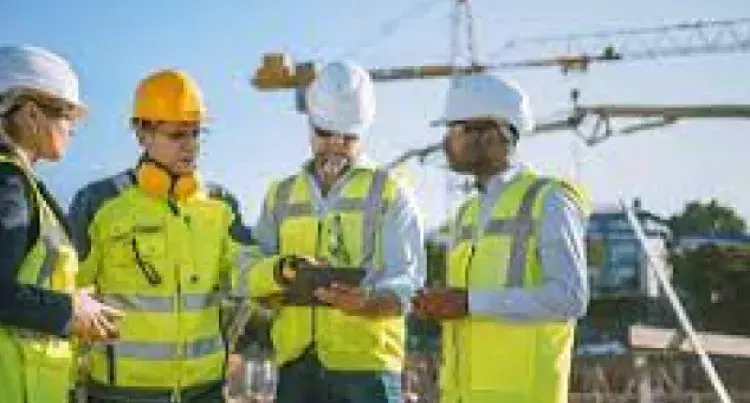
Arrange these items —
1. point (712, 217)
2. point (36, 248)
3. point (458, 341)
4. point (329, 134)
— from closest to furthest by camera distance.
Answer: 1. point (36, 248)
2. point (458, 341)
3. point (329, 134)
4. point (712, 217)

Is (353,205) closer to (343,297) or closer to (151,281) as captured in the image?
(343,297)

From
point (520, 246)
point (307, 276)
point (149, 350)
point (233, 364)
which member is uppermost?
point (520, 246)

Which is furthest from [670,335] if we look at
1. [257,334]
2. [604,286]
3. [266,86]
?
[266,86]

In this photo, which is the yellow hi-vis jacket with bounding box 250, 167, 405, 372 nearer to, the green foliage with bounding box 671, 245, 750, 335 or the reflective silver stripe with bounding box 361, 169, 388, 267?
the reflective silver stripe with bounding box 361, 169, 388, 267

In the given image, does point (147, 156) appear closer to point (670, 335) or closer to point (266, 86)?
point (670, 335)

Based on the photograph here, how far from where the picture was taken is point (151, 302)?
5.07 m

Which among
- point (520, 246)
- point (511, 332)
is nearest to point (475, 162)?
point (520, 246)

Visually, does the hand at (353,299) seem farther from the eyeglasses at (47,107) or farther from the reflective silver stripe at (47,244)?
the eyeglasses at (47,107)

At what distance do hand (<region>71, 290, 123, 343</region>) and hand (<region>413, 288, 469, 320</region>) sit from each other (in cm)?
120

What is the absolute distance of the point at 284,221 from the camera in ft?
18.2

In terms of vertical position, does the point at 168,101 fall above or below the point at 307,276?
above

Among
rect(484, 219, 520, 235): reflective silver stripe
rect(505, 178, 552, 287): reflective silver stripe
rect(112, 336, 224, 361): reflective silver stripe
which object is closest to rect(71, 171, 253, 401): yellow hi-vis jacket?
rect(112, 336, 224, 361): reflective silver stripe

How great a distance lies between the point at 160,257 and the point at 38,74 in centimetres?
100

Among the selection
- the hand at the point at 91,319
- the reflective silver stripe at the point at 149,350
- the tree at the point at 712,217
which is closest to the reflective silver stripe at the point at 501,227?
the reflective silver stripe at the point at 149,350
